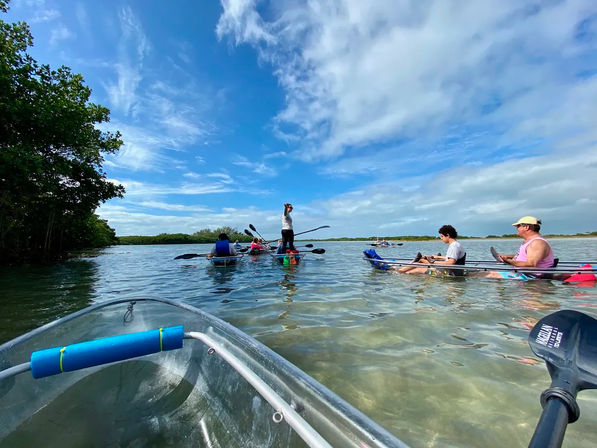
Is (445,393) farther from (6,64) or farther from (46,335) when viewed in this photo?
(6,64)

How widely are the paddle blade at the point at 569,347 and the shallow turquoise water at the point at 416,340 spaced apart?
1.57ft

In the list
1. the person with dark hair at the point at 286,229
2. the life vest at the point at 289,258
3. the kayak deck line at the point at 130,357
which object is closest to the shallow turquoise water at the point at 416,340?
the kayak deck line at the point at 130,357

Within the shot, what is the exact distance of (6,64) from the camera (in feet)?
34.6

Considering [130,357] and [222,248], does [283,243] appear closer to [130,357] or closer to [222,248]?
[222,248]

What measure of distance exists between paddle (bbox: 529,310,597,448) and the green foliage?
51.7ft

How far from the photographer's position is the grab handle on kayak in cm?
138

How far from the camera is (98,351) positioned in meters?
1.46

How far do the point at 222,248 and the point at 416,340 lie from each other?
33.9ft

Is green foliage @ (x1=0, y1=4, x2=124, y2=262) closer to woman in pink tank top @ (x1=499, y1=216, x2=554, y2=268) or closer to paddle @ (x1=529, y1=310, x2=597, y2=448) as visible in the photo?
paddle @ (x1=529, y1=310, x2=597, y2=448)

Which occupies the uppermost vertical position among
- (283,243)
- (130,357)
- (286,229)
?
(286,229)

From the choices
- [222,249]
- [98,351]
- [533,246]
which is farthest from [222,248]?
[533,246]

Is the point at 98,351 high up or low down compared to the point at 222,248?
down

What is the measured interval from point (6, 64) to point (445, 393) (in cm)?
1792

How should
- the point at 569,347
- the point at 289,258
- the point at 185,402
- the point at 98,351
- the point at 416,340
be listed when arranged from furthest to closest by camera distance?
1. the point at 289,258
2. the point at 416,340
3. the point at 185,402
4. the point at 569,347
5. the point at 98,351
